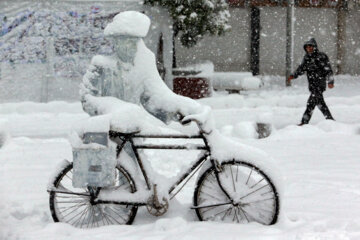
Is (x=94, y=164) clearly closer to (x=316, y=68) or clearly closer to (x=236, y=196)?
(x=236, y=196)

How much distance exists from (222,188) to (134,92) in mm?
1185

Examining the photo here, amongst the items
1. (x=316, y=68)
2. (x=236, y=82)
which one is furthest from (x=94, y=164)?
(x=236, y=82)

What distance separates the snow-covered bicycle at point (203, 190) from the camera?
4.43m

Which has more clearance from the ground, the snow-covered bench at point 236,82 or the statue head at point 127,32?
the statue head at point 127,32

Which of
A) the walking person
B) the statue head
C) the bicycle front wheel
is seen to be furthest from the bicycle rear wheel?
the walking person

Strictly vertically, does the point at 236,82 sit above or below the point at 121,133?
below

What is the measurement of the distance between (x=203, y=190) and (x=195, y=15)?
10.2 meters

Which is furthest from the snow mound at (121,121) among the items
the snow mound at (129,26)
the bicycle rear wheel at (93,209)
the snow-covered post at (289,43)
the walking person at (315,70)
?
the snow-covered post at (289,43)

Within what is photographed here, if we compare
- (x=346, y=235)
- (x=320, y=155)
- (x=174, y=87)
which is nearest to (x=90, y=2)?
(x=174, y=87)

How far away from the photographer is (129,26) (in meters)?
4.64

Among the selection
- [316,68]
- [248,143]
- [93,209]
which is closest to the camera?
[93,209]

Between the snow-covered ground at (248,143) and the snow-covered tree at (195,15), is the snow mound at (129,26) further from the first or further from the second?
the snow-covered tree at (195,15)

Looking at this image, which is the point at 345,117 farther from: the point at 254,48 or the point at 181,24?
the point at 254,48

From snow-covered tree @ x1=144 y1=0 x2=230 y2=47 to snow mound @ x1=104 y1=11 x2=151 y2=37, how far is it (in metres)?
9.11
